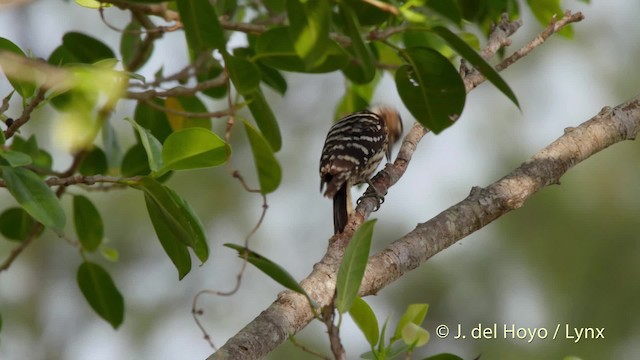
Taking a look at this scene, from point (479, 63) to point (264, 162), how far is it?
19.5 inches

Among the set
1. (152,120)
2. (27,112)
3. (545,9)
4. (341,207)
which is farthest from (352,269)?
(341,207)

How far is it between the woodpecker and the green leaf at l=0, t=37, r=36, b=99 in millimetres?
1561

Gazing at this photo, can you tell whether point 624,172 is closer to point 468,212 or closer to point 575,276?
point 575,276

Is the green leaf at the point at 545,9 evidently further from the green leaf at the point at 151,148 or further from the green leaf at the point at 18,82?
the green leaf at the point at 18,82

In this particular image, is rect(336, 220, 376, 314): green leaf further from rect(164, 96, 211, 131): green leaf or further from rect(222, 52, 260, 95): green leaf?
rect(164, 96, 211, 131): green leaf

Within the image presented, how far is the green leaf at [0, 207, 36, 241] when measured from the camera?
2727 millimetres

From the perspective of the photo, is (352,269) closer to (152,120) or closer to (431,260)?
(152,120)

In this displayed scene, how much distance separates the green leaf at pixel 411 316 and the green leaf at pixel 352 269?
0.18m

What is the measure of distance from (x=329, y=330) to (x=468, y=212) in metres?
0.97

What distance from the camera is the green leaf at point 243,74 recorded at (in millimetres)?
1794

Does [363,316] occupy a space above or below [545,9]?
below

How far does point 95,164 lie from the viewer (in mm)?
2756

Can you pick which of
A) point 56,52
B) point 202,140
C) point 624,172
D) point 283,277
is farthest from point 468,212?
point 624,172

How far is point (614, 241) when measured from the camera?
23.1 ft
